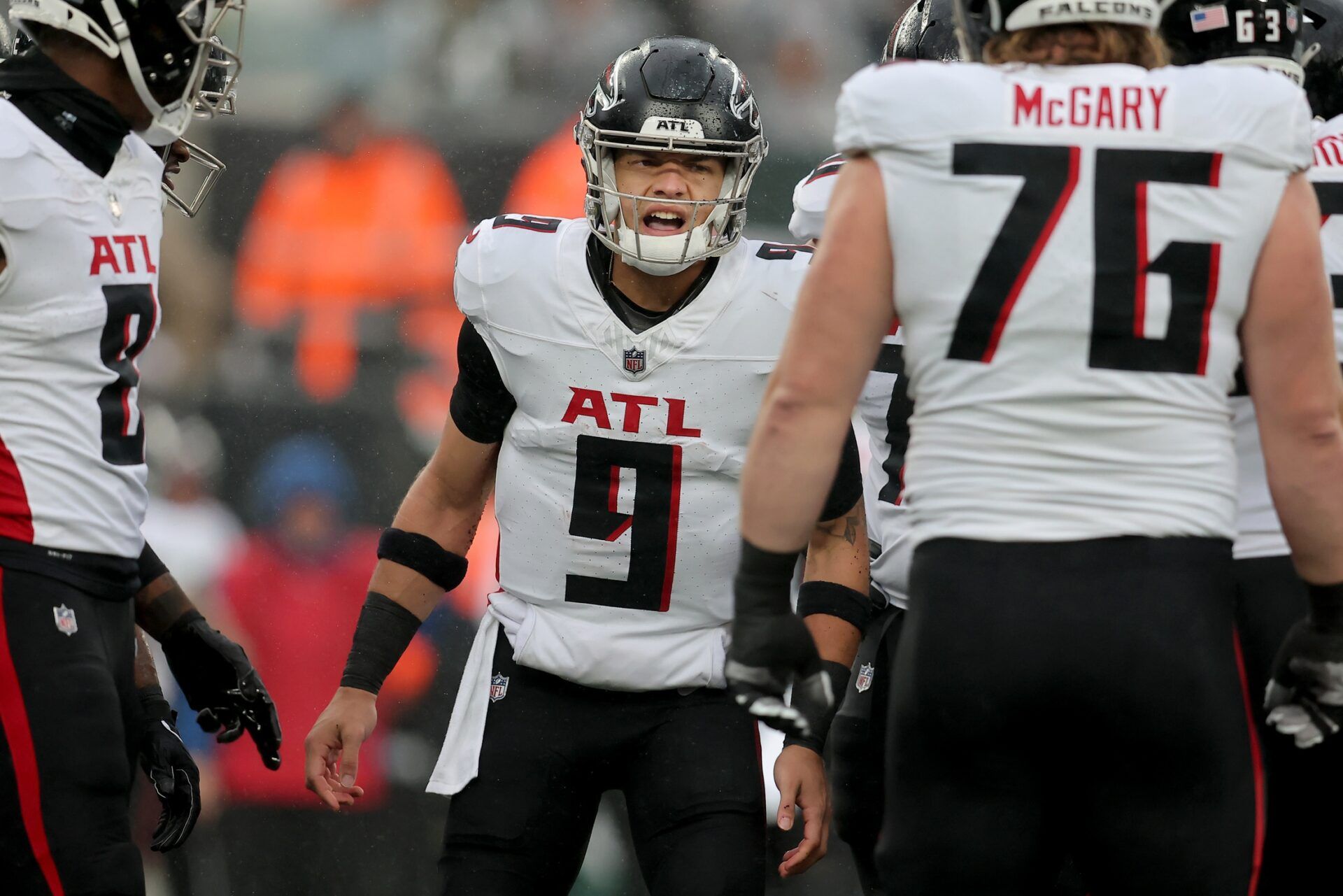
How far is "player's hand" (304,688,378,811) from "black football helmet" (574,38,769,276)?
0.84m

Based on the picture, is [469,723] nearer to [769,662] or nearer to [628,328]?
[628,328]

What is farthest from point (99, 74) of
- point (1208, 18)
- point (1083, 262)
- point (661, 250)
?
point (1208, 18)

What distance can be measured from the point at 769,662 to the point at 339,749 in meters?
1.04

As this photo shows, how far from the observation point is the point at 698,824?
2387 millimetres

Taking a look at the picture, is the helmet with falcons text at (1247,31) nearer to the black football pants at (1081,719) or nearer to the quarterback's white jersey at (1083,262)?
the quarterback's white jersey at (1083,262)

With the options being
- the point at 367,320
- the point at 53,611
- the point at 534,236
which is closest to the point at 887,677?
the point at 534,236

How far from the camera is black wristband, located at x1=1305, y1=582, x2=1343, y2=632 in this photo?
5.79ft

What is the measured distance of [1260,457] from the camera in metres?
2.27

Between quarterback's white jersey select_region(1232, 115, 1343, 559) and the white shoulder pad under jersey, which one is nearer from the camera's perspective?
quarterback's white jersey select_region(1232, 115, 1343, 559)

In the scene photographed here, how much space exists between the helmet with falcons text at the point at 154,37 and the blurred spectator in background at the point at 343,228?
4.65 ft

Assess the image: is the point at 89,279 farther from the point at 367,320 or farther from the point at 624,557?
the point at 367,320

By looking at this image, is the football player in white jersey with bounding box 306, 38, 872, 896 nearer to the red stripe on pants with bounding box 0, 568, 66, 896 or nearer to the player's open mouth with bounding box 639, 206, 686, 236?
the player's open mouth with bounding box 639, 206, 686, 236

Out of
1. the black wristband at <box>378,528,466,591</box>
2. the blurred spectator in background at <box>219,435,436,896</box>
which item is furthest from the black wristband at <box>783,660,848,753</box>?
the blurred spectator in background at <box>219,435,436,896</box>

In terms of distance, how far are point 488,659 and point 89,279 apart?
2.75 feet
